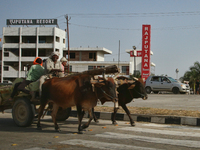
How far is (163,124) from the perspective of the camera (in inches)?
387

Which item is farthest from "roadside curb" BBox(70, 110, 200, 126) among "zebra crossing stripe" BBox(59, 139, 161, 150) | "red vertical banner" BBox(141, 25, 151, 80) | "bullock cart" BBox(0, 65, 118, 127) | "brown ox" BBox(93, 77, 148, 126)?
"red vertical banner" BBox(141, 25, 151, 80)

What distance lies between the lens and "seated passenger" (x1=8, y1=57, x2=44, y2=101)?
8.74m

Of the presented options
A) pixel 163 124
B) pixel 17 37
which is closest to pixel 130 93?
pixel 163 124

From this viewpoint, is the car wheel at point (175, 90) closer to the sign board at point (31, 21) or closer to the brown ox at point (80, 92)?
the brown ox at point (80, 92)

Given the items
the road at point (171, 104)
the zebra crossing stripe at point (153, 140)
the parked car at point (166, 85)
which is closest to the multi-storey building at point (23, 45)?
the parked car at point (166, 85)

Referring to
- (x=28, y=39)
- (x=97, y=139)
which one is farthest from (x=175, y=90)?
(x=28, y=39)

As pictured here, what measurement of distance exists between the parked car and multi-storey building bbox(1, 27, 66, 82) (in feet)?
103

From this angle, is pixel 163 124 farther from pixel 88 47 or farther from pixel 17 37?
pixel 17 37

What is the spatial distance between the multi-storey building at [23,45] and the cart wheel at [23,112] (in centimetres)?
4858

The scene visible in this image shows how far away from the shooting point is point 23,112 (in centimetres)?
883

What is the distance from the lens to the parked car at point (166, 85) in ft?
94.0

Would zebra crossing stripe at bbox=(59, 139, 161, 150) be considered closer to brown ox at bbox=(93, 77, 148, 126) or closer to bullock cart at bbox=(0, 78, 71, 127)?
bullock cart at bbox=(0, 78, 71, 127)

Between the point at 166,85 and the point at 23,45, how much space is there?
37.5m

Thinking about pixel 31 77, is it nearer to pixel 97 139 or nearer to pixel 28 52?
pixel 97 139
